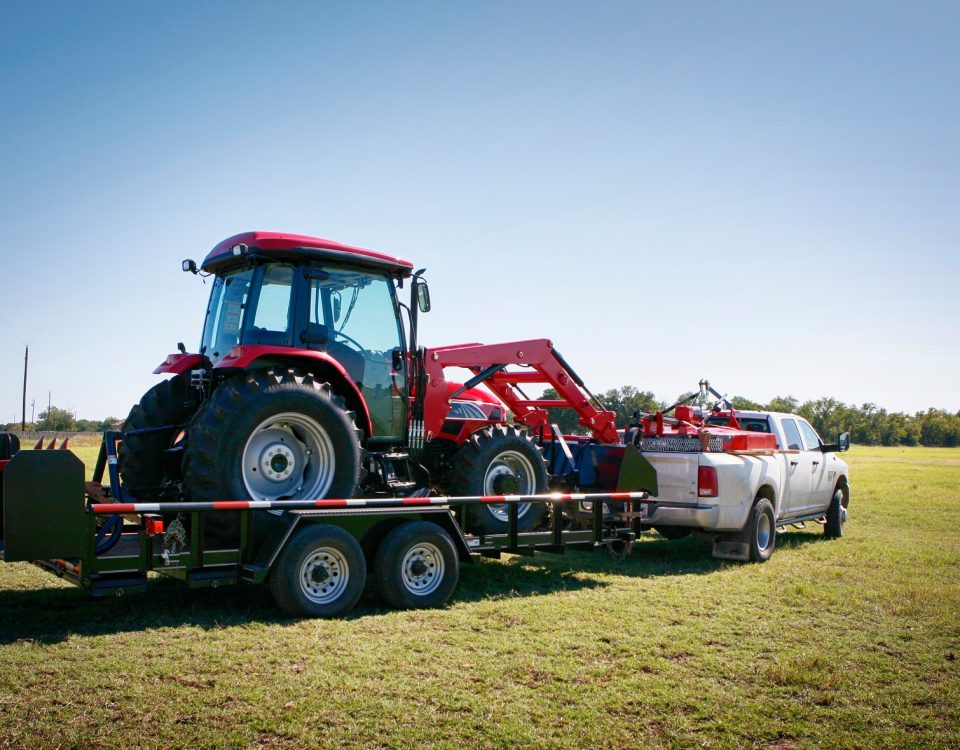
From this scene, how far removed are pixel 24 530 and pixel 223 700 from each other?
2.12 m

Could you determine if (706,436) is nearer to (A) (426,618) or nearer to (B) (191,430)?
Answer: (A) (426,618)

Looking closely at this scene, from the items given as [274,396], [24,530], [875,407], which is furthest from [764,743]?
[875,407]

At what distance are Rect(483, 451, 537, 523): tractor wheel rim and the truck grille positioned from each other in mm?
2323

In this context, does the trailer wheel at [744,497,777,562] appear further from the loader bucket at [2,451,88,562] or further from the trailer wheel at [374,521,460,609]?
the loader bucket at [2,451,88,562]

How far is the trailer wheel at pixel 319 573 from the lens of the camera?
23.3 feet

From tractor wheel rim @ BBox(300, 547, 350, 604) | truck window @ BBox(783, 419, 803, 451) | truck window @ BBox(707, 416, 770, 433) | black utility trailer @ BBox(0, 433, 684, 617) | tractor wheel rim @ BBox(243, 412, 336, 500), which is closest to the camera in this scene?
black utility trailer @ BBox(0, 433, 684, 617)

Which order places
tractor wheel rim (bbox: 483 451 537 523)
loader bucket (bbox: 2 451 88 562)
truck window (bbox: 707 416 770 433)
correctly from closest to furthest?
loader bucket (bbox: 2 451 88 562)
tractor wheel rim (bbox: 483 451 537 523)
truck window (bbox: 707 416 770 433)

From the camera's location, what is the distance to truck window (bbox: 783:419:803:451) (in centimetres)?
1343

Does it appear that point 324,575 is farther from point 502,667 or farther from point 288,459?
point 502,667

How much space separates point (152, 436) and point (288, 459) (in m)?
1.63

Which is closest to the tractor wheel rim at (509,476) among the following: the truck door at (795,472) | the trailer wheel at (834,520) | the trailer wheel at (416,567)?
the trailer wheel at (416,567)

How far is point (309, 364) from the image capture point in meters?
8.06

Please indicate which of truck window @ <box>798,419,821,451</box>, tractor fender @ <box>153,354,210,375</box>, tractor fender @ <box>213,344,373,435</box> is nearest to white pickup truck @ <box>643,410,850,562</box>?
truck window @ <box>798,419,821,451</box>

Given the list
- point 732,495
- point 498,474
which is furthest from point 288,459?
point 732,495
